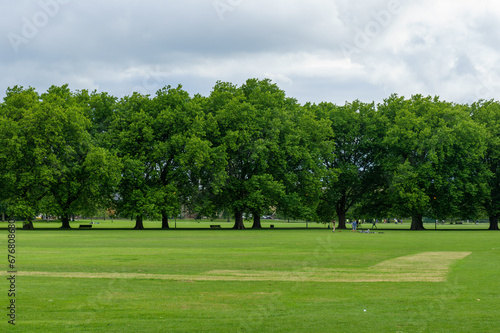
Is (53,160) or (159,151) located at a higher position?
(159,151)

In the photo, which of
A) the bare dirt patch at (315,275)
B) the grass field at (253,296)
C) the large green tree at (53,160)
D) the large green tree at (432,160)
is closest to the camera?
the grass field at (253,296)

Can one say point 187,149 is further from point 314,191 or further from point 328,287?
point 328,287

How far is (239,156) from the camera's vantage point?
72312 millimetres

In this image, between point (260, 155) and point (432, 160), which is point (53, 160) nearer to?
point (260, 155)

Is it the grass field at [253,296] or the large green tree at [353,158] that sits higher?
the large green tree at [353,158]

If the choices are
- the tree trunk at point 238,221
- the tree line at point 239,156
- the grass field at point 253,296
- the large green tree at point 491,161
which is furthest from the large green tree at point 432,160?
the grass field at point 253,296

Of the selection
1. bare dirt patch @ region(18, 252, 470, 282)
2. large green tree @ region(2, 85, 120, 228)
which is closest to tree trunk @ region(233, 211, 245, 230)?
large green tree @ region(2, 85, 120, 228)

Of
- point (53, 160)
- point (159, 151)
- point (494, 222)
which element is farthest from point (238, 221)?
point (494, 222)

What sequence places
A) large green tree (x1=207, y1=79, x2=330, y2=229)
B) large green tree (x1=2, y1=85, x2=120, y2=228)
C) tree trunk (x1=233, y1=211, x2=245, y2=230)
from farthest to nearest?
tree trunk (x1=233, y1=211, x2=245, y2=230) → large green tree (x1=207, y1=79, x2=330, y2=229) → large green tree (x1=2, y1=85, x2=120, y2=228)

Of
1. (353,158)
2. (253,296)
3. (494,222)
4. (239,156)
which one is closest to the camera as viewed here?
(253,296)

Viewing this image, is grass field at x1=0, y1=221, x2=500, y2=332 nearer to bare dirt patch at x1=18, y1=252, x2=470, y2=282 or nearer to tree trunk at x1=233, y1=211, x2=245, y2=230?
bare dirt patch at x1=18, y1=252, x2=470, y2=282

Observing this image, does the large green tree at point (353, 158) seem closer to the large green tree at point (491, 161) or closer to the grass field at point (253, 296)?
the large green tree at point (491, 161)

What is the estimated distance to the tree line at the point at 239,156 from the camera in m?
66.6

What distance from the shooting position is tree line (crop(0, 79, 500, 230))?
218 feet
